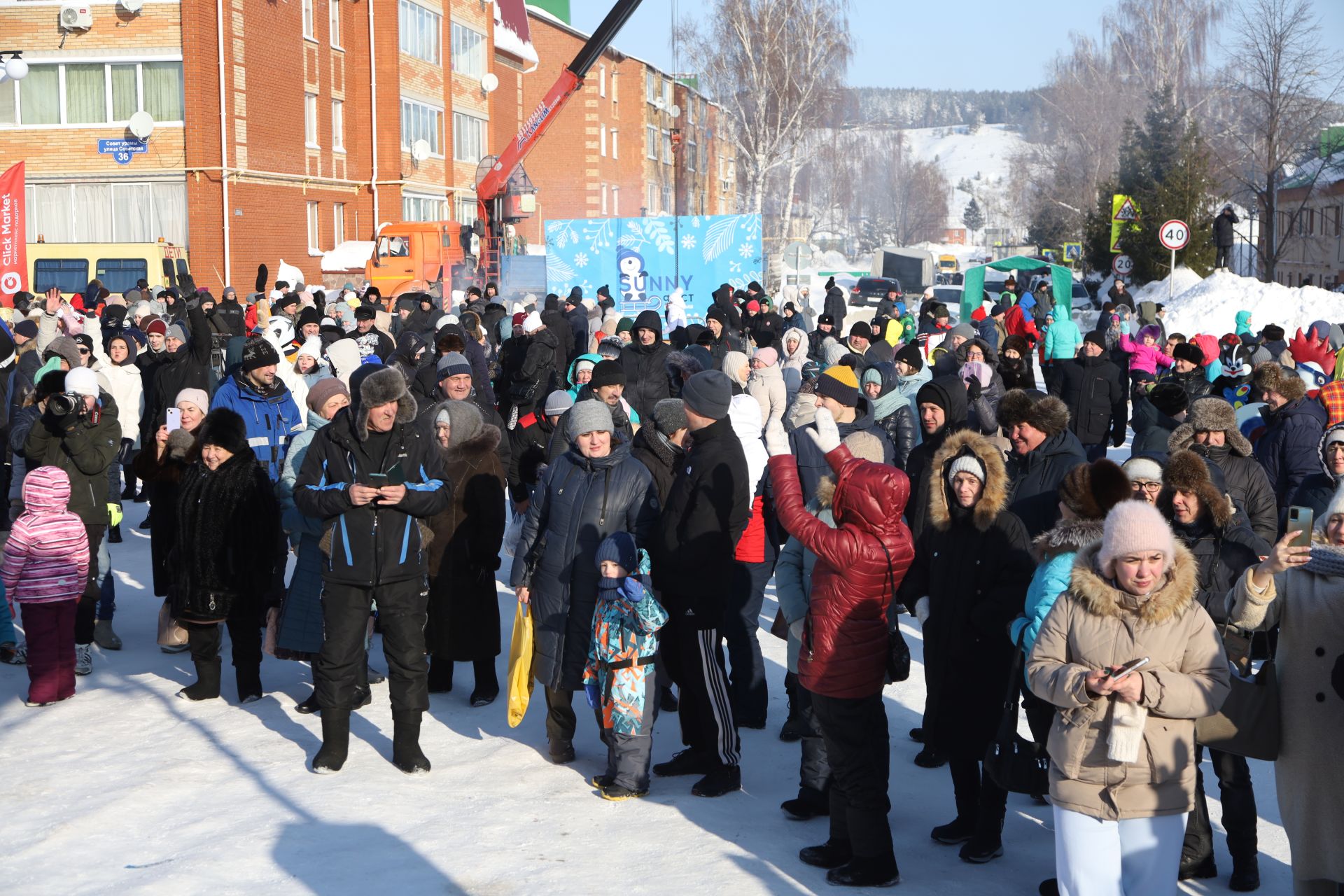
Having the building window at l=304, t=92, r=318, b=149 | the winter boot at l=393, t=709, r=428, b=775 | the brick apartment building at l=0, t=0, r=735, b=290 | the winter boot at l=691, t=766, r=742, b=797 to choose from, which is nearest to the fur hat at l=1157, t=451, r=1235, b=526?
the winter boot at l=691, t=766, r=742, b=797

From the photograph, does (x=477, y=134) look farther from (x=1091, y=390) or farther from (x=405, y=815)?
(x=405, y=815)

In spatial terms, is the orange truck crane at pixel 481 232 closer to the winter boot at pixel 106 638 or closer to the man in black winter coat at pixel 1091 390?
the man in black winter coat at pixel 1091 390

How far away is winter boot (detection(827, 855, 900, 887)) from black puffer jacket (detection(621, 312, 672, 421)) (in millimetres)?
5732

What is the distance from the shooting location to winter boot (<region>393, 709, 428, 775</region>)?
19.8 ft

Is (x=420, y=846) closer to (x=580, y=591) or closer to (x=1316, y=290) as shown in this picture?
(x=580, y=591)

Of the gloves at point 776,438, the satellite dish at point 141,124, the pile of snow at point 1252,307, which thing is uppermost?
the satellite dish at point 141,124

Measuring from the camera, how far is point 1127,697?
3.72 m

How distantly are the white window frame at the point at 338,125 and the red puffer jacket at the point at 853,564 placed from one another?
3564cm

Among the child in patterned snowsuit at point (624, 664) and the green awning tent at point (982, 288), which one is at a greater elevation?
the green awning tent at point (982, 288)

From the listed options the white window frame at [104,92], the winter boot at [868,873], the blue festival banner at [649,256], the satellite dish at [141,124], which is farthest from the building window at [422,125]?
the winter boot at [868,873]

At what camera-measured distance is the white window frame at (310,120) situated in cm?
3572

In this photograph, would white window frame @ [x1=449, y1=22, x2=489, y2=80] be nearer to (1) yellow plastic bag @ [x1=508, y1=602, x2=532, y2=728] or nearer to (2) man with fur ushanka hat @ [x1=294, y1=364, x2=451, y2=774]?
(2) man with fur ushanka hat @ [x1=294, y1=364, x2=451, y2=774]

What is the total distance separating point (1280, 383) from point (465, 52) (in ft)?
134

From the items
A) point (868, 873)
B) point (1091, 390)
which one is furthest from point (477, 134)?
point (868, 873)
